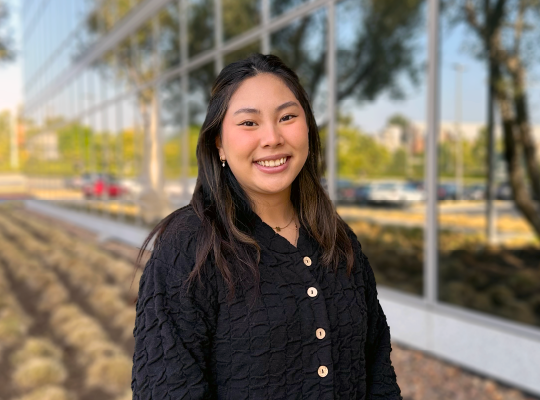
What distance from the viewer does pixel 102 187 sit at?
15156 mm

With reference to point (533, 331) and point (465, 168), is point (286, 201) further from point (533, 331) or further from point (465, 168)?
point (465, 168)

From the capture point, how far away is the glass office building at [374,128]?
6.12m

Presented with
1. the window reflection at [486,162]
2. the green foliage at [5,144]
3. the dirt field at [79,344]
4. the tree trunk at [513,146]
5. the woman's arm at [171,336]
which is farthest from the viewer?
the green foliage at [5,144]

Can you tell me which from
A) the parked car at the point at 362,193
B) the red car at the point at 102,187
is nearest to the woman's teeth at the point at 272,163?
the parked car at the point at 362,193

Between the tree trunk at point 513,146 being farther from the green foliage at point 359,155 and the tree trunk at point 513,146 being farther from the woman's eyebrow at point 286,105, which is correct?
the woman's eyebrow at point 286,105

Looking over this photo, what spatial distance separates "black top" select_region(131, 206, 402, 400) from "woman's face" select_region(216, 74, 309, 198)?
0.14m

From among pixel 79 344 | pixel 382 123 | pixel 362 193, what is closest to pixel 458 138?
pixel 382 123

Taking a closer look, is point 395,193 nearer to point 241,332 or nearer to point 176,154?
point 176,154

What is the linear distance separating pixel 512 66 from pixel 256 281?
8168mm

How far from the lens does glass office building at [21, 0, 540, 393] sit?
6117mm

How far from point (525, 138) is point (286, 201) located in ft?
25.9

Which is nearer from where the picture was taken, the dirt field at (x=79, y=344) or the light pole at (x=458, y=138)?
the dirt field at (x=79, y=344)

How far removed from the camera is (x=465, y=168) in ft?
31.2

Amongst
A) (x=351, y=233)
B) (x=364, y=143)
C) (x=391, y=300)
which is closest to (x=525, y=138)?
(x=364, y=143)
